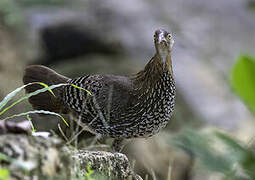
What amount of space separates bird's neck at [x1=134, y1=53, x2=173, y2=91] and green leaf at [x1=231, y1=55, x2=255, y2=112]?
3113 mm

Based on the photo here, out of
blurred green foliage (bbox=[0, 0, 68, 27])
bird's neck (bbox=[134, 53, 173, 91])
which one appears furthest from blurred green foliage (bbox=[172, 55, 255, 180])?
blurred green foliage (bbox=[0, 0, 68, 27])

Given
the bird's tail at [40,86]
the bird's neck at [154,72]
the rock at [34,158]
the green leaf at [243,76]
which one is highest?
the green leaf at [243,76]

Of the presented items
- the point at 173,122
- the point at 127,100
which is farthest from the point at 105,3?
the point at 127,100

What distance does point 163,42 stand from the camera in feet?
14.8

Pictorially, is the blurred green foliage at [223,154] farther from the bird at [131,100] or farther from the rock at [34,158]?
the bird at [131,100]

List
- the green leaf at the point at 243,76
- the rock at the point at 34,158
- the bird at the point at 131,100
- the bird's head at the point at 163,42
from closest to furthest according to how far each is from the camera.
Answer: the green leaf at the point at 243,76 → the rock at the point at 34,158 → the bird's head at the point at 163,42 → the bird at the point at 131,100

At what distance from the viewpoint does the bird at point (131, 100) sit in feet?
15.2

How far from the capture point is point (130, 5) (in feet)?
42.5

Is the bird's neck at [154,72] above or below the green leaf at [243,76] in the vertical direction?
below

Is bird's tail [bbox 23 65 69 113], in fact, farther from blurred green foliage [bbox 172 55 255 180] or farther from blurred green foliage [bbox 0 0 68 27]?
blurred green foliage [bbox 0 0 68 27]

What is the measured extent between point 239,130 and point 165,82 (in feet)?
17.9

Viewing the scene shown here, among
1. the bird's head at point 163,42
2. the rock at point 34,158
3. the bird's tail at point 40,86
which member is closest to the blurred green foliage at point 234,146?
the rock at point 34,158

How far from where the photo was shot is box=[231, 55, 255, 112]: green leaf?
5.06 feet

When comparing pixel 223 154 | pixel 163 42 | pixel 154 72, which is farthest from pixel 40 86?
pixel 223 154
